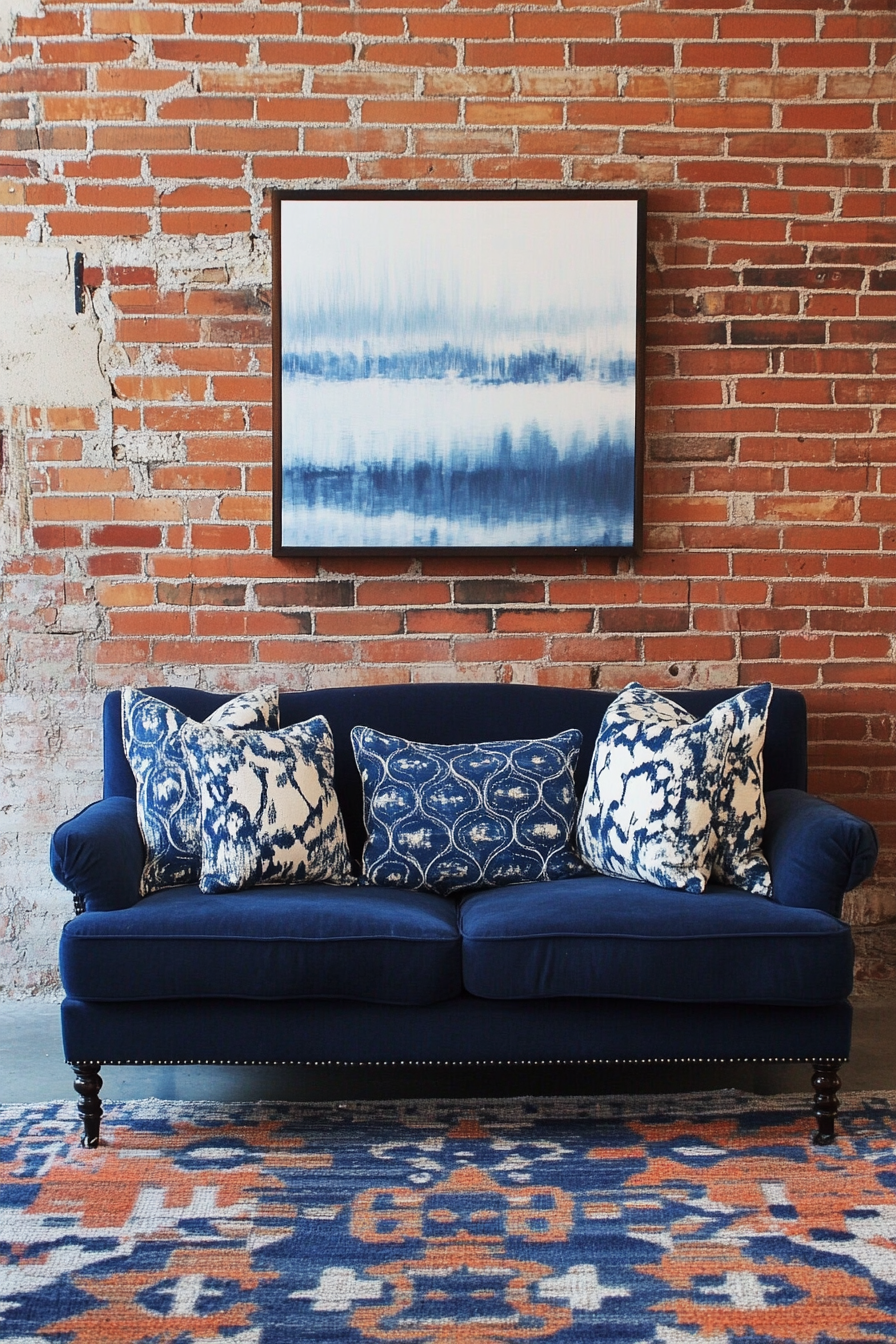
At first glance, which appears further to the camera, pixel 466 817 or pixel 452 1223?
pixel 466 817

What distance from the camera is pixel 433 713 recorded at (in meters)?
2.93

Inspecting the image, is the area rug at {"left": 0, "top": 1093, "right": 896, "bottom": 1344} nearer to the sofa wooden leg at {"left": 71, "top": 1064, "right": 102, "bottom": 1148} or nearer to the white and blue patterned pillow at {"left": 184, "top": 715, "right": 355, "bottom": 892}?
Answer: the sofa wooden leg at {"left": 71, "top": 1064, "right": 102, "bottom": 1148}

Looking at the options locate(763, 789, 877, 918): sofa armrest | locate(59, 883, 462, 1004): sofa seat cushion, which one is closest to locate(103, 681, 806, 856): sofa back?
locate(763, 789, 877, 918): sofa armrest

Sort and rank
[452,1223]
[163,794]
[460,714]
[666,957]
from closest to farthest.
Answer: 1. [452,1223]
2. [666,957]
3. [163,794]
4. [460,714]

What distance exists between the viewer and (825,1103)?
224 centimetres

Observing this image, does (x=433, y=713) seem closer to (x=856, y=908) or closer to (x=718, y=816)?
(x=718, y=816)

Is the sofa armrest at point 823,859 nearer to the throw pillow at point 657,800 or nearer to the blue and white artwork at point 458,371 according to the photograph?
the throw pillow at point 657,800

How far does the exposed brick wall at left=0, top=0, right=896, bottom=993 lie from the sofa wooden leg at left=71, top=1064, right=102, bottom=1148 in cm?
107

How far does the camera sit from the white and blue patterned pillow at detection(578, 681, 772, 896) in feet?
8.05

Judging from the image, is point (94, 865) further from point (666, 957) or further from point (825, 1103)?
point (825, 1103)

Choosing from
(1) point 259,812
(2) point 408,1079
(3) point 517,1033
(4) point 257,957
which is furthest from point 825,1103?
(1) point 259,812

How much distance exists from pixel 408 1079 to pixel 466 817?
62 cm

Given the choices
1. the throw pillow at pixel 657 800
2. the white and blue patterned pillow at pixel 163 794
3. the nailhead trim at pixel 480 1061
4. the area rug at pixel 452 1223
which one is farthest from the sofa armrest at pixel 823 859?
the white and blue patterned pillow at pixel 163 794

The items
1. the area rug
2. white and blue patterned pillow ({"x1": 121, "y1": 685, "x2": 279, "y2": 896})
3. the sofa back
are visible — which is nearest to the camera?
the area rug
